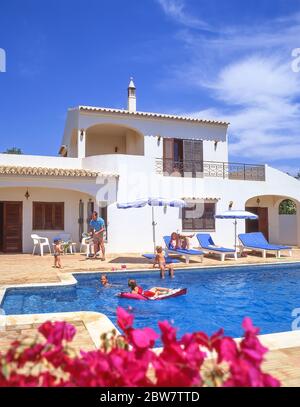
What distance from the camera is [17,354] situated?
1.73 meters

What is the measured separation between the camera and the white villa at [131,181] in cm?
1734

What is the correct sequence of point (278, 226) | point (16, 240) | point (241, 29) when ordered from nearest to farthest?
point (241, 29)
point (16, 240)
point (278, 226)

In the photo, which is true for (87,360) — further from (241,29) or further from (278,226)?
(278,226)

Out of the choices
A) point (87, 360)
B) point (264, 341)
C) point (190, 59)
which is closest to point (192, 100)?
point (190, 59)

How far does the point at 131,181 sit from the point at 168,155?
343 cm

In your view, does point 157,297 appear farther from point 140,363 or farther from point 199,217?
point 199,217

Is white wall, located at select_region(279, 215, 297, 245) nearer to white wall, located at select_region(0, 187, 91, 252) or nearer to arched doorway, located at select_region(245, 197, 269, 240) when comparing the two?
arched doorway, located at select_region(245, 197, 269, 240)

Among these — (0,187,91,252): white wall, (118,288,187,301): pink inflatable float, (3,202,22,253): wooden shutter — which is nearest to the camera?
(118,288,187,301): pink inflatable float

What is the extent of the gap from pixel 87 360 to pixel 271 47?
10393 mm

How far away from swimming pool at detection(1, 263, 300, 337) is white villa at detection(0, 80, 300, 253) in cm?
622

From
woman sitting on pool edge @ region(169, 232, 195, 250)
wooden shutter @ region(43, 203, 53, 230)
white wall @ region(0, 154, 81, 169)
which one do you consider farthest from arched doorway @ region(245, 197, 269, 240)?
wooden shutter @ region(43, 203, 53, 230)

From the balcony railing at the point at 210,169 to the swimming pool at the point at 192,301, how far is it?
852 centimetres

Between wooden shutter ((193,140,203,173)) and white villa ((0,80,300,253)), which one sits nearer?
white villa ((0,80,300,253))

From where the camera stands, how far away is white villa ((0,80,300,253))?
1734 cm
